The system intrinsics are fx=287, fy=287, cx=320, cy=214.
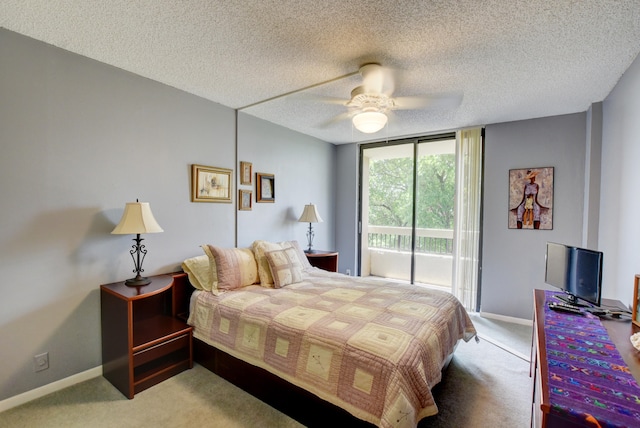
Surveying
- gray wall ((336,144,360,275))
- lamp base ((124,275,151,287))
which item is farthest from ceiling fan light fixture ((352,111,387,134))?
gray wall ((336,144,360,275))

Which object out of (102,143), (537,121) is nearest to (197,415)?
(102,143)

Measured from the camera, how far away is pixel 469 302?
402 cm

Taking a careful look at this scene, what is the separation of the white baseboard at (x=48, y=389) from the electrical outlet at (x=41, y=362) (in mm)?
141

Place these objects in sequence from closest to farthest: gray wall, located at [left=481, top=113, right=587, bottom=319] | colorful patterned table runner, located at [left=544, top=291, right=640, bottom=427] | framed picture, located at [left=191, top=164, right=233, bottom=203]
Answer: colorful patterned table runner, located at [left=544, top=291, right=640, bottom=427]
framed picture, located at [left=191, top=164, right=233, bottom=203]
gray wall, located at [left=481, top=113, right=587, bottom=319]

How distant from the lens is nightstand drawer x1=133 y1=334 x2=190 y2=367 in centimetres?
219

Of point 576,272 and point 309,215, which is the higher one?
point 309,215

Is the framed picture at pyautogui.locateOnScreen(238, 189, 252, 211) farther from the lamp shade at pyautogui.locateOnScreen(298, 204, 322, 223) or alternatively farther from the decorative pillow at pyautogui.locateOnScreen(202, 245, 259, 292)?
the lamp shade at pyautogui.locateOnScreen(298, 204, 322, 223)

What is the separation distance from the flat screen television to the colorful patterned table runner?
406 mm

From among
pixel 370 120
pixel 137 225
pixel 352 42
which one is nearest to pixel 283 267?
pixel 137 225

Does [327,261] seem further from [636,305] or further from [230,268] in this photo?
[636,305]

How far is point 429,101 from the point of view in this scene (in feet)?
10.0

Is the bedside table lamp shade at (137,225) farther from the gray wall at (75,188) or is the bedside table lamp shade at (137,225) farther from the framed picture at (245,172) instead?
the framed picture at (245,172)

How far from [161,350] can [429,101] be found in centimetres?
345

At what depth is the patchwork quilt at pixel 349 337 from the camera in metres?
1.55
